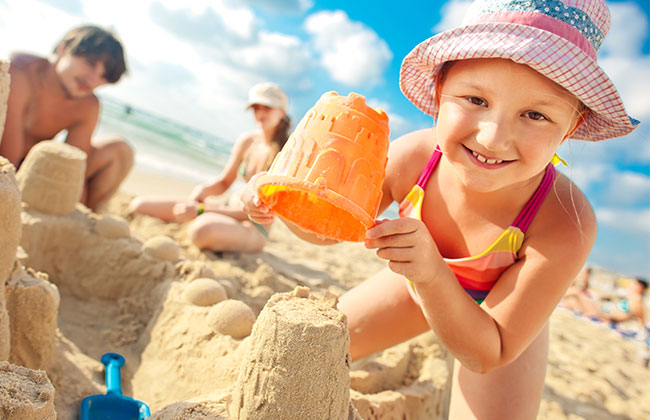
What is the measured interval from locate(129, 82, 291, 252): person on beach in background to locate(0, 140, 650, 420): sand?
0.50 feet

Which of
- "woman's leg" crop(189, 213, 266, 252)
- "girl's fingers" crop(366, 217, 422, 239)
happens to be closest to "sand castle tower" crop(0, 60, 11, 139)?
"girl's fingers" crop(366, 217, 422, 239)

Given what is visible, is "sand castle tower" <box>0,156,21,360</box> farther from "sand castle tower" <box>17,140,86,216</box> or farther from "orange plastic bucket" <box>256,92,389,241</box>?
"sand castle tower" <box>17,140,86,216</box>

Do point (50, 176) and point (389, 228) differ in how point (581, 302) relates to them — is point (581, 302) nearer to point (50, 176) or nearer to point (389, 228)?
point (389, 228)

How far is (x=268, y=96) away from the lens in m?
4.57

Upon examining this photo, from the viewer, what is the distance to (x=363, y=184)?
4.45ft

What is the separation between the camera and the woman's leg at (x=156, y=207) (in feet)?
14.1

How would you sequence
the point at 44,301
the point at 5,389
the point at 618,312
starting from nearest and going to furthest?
the point at 5,389 < the point at 44,301 < the point at 618,312

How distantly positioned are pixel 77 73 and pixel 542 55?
362 centimetres

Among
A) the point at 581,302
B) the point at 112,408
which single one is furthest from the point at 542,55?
the point at 581,302

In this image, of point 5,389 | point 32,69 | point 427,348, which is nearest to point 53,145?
point 32,69

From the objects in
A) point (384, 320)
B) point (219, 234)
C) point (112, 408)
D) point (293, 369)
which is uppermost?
point (219, 234)

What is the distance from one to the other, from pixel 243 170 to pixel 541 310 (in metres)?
3.58

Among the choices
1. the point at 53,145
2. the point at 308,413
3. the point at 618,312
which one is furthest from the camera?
the point at 618,312

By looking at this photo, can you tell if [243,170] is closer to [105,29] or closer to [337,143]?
[105,29]
